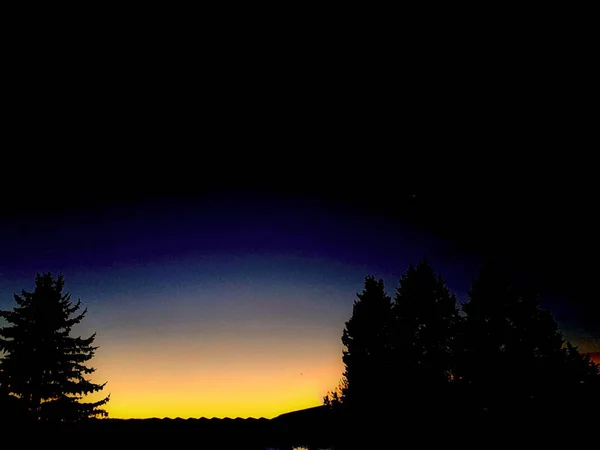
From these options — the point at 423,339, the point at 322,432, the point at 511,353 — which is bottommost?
the point at 322,432

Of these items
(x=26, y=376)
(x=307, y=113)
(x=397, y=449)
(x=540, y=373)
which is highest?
(x=307, y=113)

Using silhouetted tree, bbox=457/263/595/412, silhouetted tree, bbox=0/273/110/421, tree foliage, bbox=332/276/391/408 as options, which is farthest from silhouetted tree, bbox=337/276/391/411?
silhouetted tree, bbox=0/273/110/421

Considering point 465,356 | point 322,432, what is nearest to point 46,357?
point 322,432

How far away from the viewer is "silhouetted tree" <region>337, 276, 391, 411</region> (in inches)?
623

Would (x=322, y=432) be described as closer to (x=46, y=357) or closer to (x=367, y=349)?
(x=367, y=349)

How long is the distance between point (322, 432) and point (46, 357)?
16102 millimetres

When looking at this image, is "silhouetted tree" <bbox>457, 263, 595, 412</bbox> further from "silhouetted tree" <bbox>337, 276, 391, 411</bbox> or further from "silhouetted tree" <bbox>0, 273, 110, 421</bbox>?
"silhouetted tree" <bbox>0, 273, 110, 421</bbox>

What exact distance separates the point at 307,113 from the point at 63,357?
2026 cm

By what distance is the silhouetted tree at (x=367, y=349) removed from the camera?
1584 cm

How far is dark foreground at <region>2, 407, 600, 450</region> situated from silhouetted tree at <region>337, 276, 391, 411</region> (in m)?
1.30

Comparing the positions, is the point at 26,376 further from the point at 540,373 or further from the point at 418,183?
the point at 540,373

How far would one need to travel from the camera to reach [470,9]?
25.6 feet

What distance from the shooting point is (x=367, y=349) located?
16891 mm

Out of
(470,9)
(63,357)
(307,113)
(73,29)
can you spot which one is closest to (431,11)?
(470,9)
